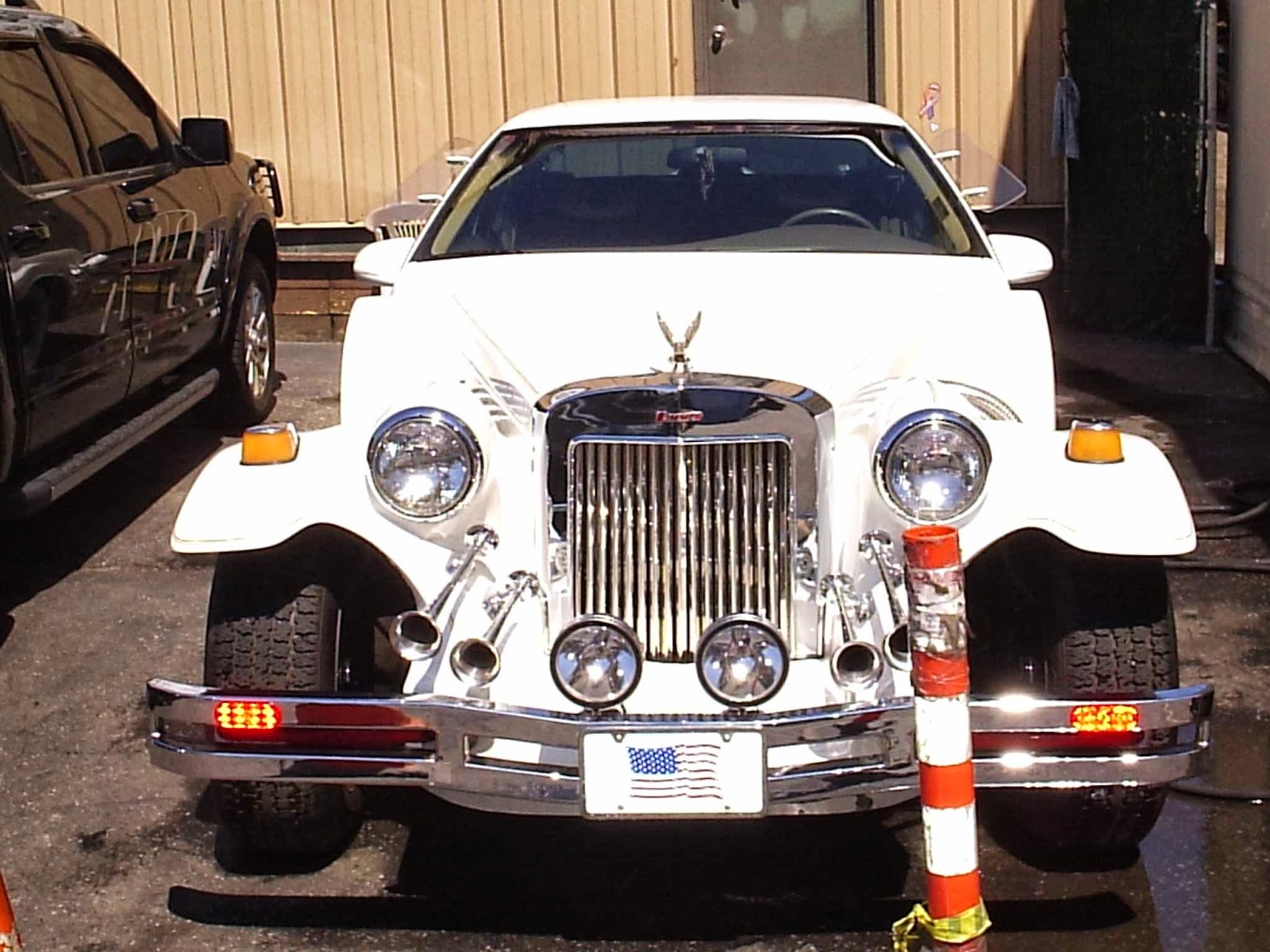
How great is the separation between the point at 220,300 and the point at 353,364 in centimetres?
402

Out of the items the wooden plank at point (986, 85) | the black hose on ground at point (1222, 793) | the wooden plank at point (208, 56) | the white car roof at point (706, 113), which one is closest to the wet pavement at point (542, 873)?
the black hose on ground at point (1222, 793)

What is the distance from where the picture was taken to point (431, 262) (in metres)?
5.03

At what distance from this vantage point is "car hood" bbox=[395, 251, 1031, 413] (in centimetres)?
409

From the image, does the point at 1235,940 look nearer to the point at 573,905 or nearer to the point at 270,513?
the point at 573,905

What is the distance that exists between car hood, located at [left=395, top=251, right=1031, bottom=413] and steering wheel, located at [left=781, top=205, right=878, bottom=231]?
0.22m

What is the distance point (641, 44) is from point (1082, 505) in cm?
788

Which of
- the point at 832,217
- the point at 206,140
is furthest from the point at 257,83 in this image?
the point at 832,217

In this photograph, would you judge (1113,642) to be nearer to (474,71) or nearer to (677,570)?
(677,570)

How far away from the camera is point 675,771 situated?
334 cm

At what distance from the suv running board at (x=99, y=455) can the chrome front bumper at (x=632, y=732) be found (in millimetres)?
2326

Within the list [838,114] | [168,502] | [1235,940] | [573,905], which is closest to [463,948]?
[573,905]

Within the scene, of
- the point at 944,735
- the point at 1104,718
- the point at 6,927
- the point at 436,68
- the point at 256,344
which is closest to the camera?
the point at 6,927

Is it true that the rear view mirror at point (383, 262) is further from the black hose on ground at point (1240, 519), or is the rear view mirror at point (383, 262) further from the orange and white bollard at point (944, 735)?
the black hose on ground at point (1240, 519)

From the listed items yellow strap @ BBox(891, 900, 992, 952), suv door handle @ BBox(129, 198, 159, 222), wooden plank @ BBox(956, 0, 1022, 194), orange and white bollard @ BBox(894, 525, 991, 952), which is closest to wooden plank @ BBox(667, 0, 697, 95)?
wooden plank @ BBox(956, 0, 1022, 194)
